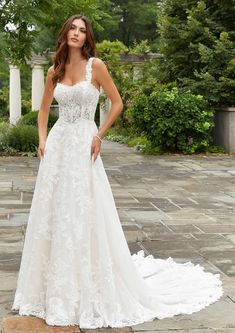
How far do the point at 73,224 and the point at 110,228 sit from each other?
0.25m

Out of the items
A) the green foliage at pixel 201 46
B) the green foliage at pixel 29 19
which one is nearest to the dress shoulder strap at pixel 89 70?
the green foliage at pixel 29 19

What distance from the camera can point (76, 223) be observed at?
3664 millimetres

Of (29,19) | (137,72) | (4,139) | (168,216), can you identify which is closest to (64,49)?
(168,216)

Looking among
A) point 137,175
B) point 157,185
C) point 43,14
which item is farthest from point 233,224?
point 43,14

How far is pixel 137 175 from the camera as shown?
1081 centimetres

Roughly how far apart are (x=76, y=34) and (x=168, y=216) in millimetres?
3819

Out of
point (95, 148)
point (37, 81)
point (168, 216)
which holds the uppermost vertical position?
point (37, 81)

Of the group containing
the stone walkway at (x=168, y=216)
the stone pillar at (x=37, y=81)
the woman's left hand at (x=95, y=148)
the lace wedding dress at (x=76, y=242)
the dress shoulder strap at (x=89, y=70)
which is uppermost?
the stone pillar at (x=37, y=81)

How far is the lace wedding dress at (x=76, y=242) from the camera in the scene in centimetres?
363

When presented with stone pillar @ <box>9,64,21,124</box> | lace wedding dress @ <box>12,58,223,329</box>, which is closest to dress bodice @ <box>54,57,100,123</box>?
lace wedding dress @ <box>12,58,223,329</box>

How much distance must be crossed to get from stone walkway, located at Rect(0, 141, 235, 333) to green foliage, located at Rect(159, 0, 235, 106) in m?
2.38

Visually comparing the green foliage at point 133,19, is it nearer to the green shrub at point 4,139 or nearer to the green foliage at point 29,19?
the green shrub at point 4,139

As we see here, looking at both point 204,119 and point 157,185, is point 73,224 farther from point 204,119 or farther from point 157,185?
point 204,119

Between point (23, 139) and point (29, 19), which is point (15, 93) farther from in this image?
point (29, 19)
